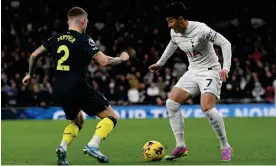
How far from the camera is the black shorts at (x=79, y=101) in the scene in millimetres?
8094

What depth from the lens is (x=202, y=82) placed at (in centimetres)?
916

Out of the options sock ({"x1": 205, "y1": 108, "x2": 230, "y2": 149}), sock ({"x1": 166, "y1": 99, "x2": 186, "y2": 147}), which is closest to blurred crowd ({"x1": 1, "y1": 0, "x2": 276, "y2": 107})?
sock ({"x1": 166, "y1": 99, "x2": 186, "y2": 147})

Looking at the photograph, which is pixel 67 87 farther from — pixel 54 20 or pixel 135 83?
pixel 54 20

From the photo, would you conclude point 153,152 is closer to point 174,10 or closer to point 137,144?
point 174,10

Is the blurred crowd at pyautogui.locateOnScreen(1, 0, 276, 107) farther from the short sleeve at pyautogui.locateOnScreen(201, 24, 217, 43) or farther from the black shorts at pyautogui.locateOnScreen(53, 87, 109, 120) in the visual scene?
the black shorts at pyautogui.locateOnScreen(53, 87, 109, 120)

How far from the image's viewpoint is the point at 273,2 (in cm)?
2919

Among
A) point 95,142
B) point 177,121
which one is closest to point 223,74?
point 177,121

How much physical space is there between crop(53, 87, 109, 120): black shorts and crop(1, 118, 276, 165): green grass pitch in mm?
693

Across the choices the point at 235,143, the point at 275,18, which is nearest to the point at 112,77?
the point at 275,18

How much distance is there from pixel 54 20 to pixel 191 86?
19.3m

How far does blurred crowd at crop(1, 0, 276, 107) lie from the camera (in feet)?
74.4

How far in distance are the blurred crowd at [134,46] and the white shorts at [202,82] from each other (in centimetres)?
1258

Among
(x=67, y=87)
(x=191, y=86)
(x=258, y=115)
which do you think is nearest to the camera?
(x=67, y=87)

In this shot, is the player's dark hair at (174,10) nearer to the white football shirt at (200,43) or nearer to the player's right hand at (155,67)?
the white football shirt at (200,43)
